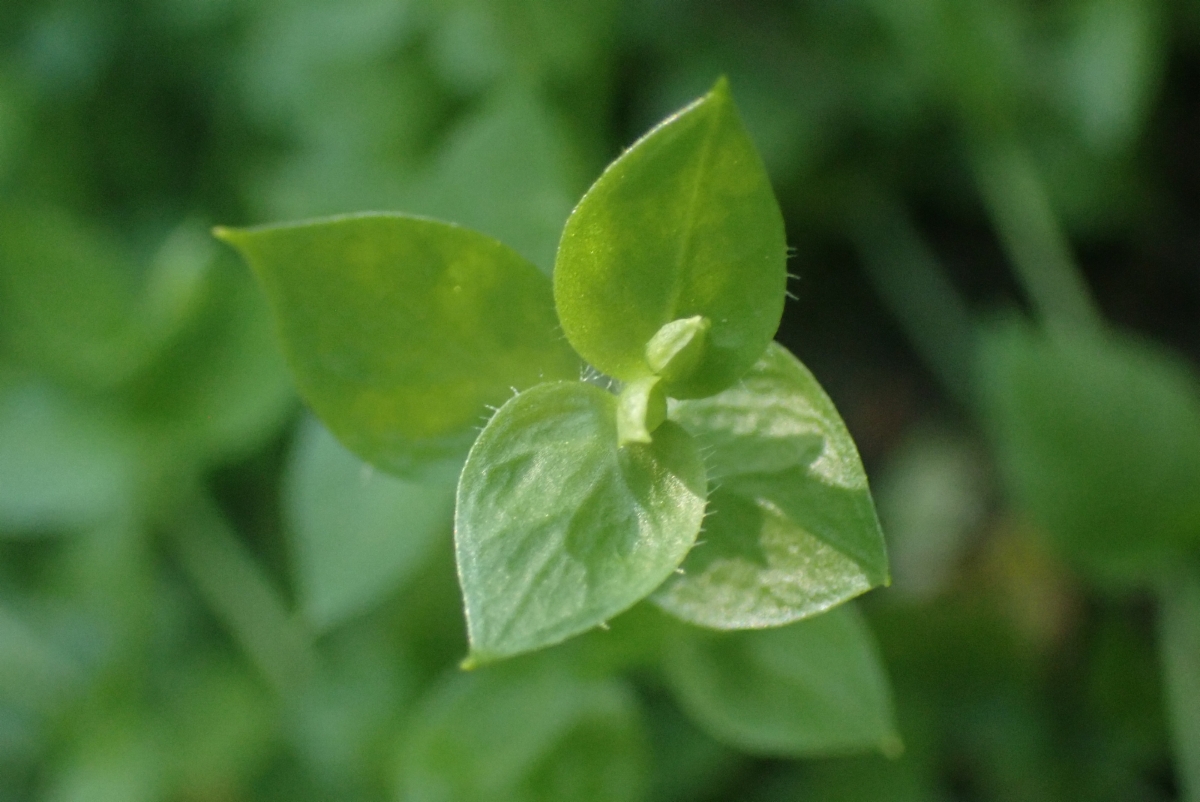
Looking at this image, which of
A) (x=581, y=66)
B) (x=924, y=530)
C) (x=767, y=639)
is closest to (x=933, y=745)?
(x=924, y=530)

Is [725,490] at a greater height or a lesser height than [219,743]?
greater

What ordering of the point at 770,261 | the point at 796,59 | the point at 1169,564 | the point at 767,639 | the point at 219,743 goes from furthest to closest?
the point at 796,59, the point at 219,743, the point at 1169,564, the point at 767,639, the point at 770,261

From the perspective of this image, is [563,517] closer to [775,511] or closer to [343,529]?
[775,511]

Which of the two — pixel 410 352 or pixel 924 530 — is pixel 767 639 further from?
pixel 924 530

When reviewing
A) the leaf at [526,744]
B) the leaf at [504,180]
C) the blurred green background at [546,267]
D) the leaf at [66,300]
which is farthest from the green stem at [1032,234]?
the leaf at [66,300]

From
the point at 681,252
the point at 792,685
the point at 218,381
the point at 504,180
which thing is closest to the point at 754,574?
the point at 681,252

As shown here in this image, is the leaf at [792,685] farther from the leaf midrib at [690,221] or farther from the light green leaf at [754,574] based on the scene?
the leaf midrib at [690,221]
